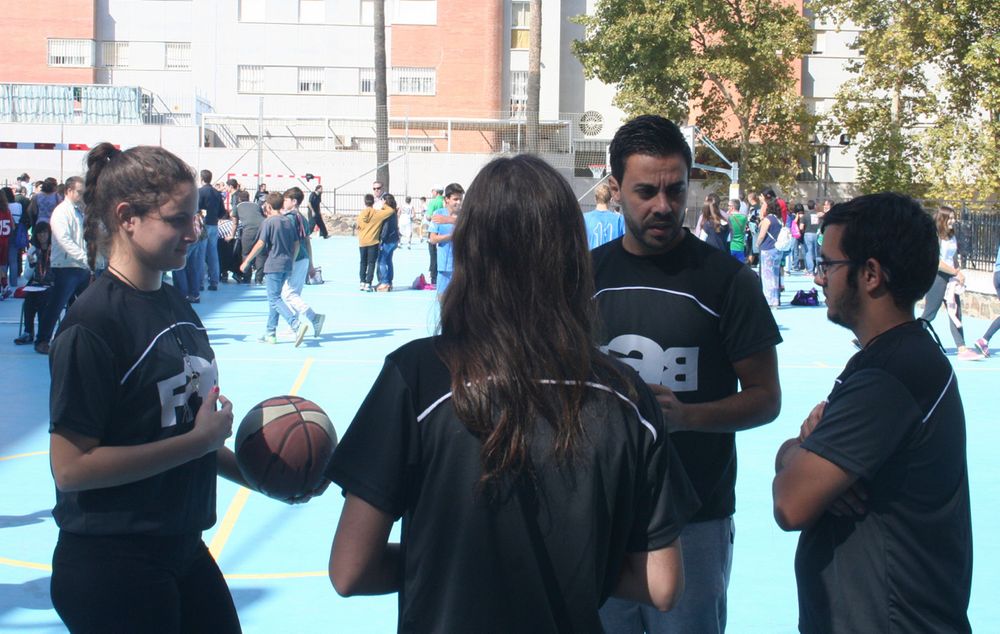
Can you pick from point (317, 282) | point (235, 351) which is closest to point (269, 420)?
point (235, 351)

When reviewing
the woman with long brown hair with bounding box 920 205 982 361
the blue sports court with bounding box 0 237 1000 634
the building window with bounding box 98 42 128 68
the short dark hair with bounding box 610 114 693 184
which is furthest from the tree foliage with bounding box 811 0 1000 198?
the building window with bounding box 98 42 128 68

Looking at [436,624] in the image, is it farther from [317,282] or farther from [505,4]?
[505,4]

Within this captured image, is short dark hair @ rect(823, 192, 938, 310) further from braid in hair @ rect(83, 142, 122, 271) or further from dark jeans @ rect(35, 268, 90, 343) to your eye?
dark jeans @ rect(35, 268, 90, 343)

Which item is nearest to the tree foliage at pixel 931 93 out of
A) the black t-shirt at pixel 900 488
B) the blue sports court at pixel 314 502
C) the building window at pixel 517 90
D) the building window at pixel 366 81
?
the blue sports court at pixel 314 502

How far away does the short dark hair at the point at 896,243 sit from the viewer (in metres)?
2.76

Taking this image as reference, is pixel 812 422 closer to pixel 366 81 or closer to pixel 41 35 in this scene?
pixel 366 81

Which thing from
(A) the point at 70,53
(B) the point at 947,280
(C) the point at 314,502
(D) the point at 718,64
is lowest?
(C) the point at 314,502

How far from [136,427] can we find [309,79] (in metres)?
49.2

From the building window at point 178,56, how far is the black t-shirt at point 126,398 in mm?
52126

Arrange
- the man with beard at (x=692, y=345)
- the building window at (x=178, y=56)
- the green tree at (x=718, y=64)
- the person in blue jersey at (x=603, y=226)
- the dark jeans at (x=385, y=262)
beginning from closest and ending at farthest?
the man with beard at (x=692, y=345) → the person in blue jersey at (x=603, y=226) → the dark jeans at (x=385, y=262) → the green tree at (x=718, y=64) → the building window at (x=178, y=56)

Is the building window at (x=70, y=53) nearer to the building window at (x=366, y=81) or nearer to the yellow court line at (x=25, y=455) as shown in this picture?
the building window at (x=366, y=81)

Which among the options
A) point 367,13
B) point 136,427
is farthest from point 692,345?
point 367,13

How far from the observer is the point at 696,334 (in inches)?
139

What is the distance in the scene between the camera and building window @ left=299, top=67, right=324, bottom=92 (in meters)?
50.0
